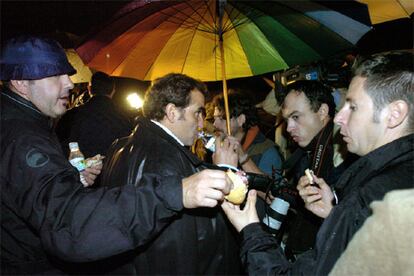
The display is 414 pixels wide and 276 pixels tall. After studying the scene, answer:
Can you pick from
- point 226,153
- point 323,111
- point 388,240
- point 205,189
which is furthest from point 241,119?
point 388,240

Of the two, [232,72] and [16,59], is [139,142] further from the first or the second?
[232,72]

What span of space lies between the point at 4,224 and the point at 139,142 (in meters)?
1.02

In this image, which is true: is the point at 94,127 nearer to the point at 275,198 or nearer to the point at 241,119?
the point at 241,119

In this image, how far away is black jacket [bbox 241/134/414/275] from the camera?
59.8 inches

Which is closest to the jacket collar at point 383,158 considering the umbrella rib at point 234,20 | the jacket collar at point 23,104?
the jacket collar at point 23,104

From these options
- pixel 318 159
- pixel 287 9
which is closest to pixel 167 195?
pixel 318 159

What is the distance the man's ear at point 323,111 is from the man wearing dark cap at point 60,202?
2.50 metres

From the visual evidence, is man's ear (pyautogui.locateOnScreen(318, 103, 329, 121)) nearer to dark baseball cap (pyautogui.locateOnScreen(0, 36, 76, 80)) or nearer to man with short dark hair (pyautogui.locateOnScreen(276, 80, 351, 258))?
man with short dark hair (pyautogui.locateOnScreen(276, 80, 351, 258))

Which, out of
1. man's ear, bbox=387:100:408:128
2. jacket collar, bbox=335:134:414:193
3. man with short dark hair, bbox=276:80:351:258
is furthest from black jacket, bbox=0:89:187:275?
man with short dark hair, bbox=276:80:351:258

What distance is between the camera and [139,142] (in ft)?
8.63

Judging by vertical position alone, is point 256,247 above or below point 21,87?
below

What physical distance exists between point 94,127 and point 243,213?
3169 millimetres

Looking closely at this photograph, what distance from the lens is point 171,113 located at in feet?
9.98

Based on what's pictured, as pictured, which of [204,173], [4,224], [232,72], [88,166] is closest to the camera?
[204,173]
